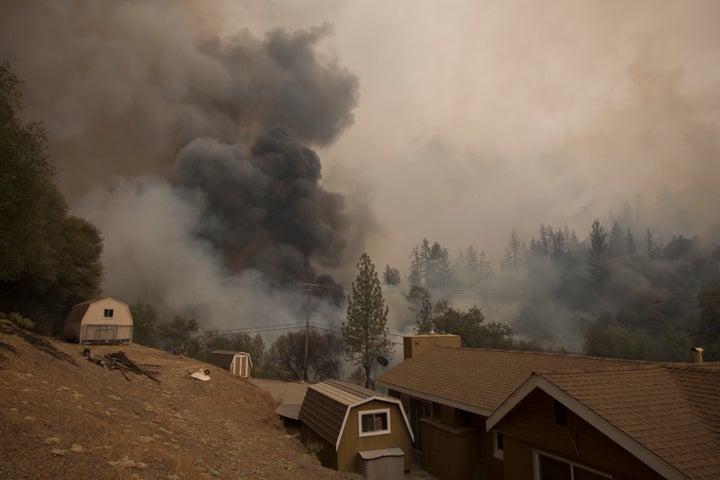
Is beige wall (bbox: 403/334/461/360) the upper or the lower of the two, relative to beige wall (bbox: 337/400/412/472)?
upper

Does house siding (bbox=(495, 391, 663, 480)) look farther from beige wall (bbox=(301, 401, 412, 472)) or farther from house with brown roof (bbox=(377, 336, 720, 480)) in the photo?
beige wall (bbox=(301, 401, 412, 472))

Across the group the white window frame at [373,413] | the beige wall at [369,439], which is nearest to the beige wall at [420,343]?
the beige wall at [369,439]

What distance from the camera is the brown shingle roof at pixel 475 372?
1354 cm

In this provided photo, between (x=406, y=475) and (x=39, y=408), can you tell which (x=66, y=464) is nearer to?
(x=39, y=408)

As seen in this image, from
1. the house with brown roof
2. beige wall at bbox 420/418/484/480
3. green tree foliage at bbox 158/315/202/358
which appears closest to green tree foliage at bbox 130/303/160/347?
green tree foliage at bbox 158/315/202/358

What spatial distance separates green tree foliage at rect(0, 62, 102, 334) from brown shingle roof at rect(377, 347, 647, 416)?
18.2 meters

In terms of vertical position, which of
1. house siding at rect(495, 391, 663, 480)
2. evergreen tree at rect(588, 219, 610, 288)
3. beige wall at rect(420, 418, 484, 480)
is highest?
evergreen tree at rect(588, 219, 610, 288)

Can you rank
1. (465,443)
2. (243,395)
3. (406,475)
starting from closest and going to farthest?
(465,443) < (406,475) < (243,395)

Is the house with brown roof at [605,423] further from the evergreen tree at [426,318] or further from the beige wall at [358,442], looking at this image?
the evergreen tree at [426,318]

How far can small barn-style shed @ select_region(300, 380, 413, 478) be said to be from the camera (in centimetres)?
1488

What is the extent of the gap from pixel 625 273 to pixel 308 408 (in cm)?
9653

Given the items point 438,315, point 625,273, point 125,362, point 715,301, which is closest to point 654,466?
point 125,362

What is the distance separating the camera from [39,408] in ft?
36.5

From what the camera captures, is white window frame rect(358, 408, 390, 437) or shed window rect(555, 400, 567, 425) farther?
white window frame rect(358, 408, 390, 437)
